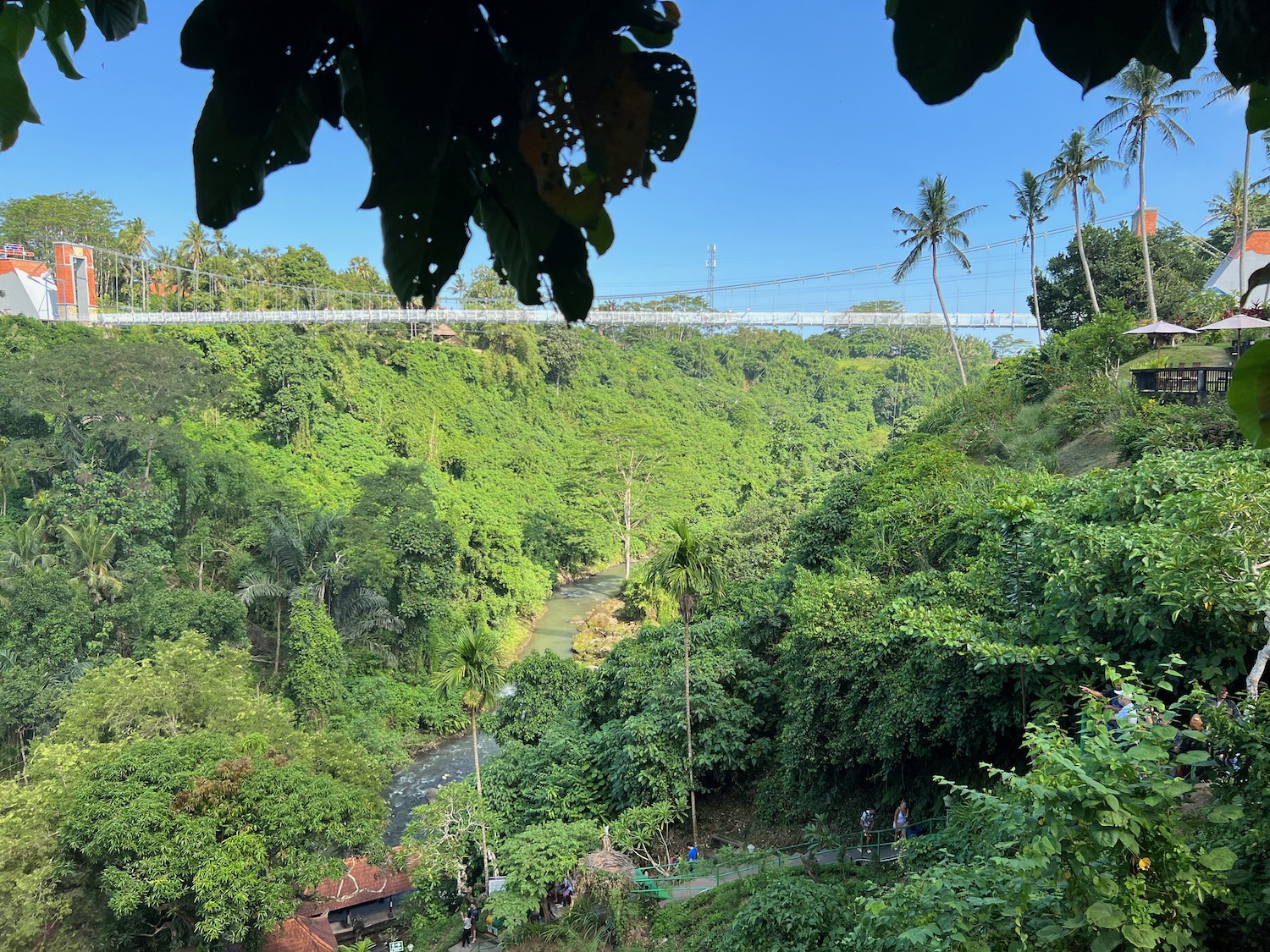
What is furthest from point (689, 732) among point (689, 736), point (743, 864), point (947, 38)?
point (947, 38)

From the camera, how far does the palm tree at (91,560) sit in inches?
525

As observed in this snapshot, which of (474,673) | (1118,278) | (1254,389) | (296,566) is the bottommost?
(474,673)

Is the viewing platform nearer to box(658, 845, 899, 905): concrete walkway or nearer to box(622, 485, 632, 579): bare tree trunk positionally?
box(658, 845, 899, 905): concrete walkway

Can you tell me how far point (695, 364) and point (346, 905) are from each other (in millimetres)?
29409

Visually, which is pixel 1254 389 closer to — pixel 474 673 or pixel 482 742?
pixel 474 673

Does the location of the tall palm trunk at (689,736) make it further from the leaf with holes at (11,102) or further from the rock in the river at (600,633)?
the rock in the river at (600,633)

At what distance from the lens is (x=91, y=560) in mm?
13383

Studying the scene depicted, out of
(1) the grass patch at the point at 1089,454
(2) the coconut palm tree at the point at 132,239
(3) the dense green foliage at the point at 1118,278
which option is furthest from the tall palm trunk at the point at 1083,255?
(2) the coconut palm tree at the point at 132,239

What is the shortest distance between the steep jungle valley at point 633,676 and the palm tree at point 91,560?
6cm

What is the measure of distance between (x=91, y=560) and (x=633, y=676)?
31.4 ft

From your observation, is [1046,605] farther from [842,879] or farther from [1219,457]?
[842,879]

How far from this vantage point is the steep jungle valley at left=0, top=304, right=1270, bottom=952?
2.89 meters

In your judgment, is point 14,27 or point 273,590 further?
point 273,590

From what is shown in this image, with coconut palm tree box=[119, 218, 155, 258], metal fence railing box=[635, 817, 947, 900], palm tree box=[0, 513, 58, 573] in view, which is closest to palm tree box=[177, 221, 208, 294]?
coconut palm tree box=[119, 218, 155, 258]
